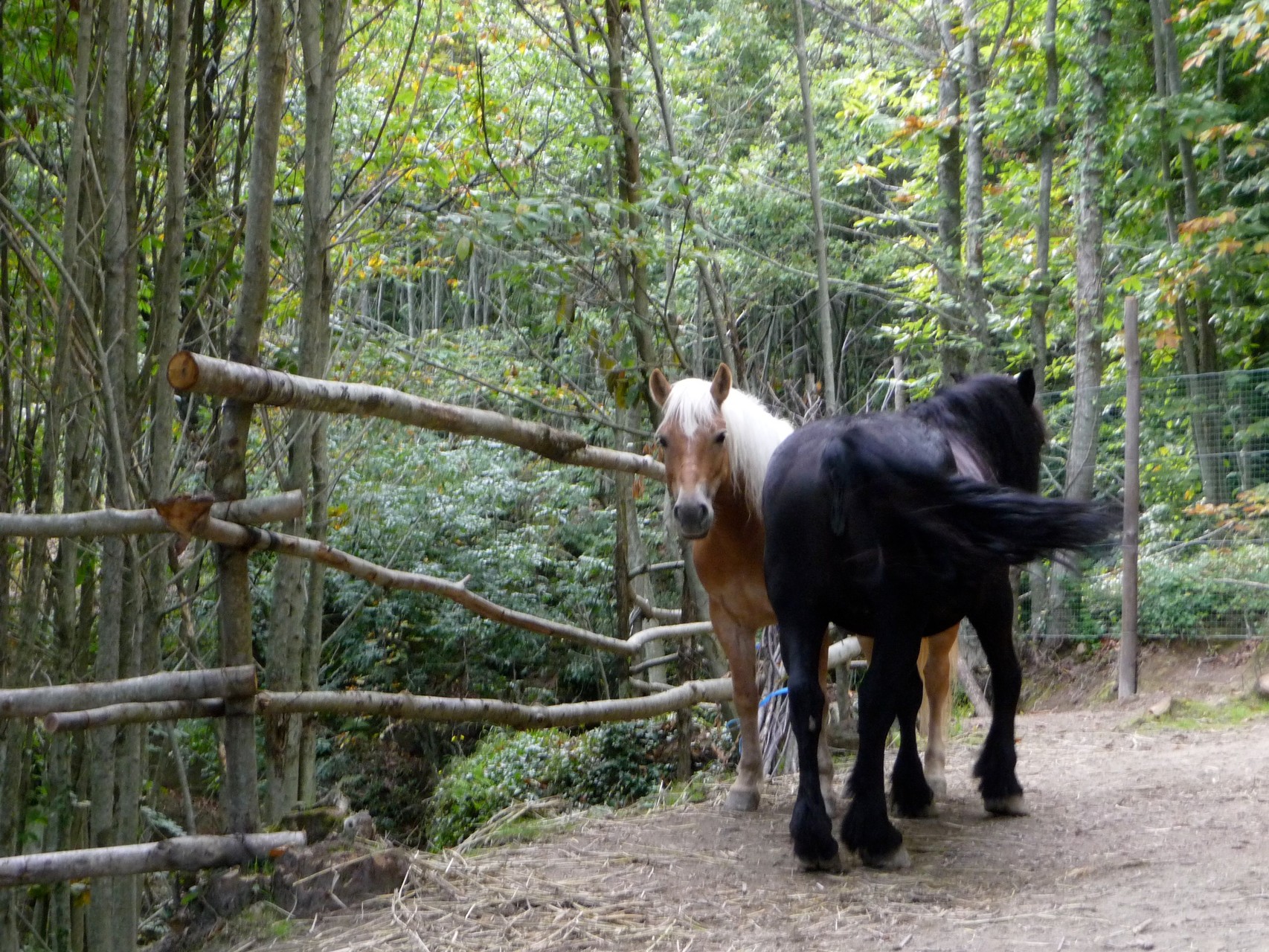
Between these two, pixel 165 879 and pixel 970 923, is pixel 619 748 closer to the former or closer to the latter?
pixel 165 879

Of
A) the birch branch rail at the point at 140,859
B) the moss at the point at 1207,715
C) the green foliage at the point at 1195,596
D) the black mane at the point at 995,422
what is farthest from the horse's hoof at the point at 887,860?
the green foliage at the point at 1195,596

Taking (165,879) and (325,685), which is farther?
(325,685)

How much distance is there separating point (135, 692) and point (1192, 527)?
354 inches

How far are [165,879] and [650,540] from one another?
23.6 feet

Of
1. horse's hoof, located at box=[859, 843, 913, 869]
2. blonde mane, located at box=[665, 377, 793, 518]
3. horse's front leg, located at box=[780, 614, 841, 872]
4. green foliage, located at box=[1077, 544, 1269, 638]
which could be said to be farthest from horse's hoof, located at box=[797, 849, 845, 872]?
green foliage, located at box=[1077, 544, 1269, 638]

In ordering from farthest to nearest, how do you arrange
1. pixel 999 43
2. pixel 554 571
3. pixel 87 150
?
1. pixel 554 571
2. pixel 999 43
3. pixel 87 150

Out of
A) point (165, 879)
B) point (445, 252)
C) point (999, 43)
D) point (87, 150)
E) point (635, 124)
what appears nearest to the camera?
point (87, 150)

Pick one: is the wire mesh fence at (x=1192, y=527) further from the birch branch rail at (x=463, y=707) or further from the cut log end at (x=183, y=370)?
the cut log end at (x=183, y=370)

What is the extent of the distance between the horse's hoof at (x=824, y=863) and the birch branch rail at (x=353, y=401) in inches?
61.0

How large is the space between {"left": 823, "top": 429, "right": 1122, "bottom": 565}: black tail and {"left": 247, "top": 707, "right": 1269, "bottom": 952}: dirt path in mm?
995

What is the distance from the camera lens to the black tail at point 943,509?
3.17 metres

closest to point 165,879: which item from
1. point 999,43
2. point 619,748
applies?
point 619,748

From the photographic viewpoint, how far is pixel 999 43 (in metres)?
10.7

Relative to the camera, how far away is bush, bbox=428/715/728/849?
7.75 m
